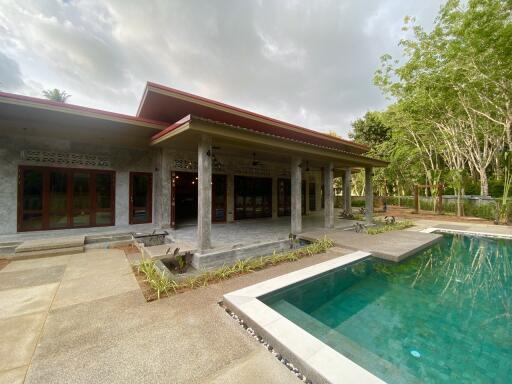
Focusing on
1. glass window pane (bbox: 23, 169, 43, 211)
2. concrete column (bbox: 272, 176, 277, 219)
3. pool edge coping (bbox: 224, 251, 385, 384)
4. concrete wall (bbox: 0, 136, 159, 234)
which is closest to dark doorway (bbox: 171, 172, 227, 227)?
concrete wall (bbox: 0, 136, 159, 234)

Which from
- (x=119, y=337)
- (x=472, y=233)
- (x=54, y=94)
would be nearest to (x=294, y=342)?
(x=119, y=337)

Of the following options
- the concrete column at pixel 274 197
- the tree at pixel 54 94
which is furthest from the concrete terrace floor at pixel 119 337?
the tree at pixel 54 94

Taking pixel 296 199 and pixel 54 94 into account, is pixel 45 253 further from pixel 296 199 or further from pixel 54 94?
pixel 54 94

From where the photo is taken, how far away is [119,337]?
2574 millimetres

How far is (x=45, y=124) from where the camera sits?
20.9 feet

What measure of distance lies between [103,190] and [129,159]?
1510 millimetres

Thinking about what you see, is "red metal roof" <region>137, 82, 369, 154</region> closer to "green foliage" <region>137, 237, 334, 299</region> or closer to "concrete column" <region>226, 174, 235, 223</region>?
"concrete column" <region>226, 174, 235, 223</region>

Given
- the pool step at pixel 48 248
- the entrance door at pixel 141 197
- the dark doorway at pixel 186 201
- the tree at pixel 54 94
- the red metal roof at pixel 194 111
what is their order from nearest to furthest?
the pool step at pixel 48 248, the red metal roof at pixel 194 111, the entrance door at pixel 141 197, the dark doorway at pixel 186 201, the tree at pixel 54 94

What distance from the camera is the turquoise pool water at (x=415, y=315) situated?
257cm

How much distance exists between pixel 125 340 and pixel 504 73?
58.0 feet

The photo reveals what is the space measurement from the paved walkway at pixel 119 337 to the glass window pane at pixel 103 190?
4.24m

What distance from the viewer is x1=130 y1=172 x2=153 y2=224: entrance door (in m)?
8.69

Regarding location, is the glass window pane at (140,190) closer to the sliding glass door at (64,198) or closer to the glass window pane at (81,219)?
the sliding glass door at (64,198)

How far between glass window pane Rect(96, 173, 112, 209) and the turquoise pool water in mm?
7624
